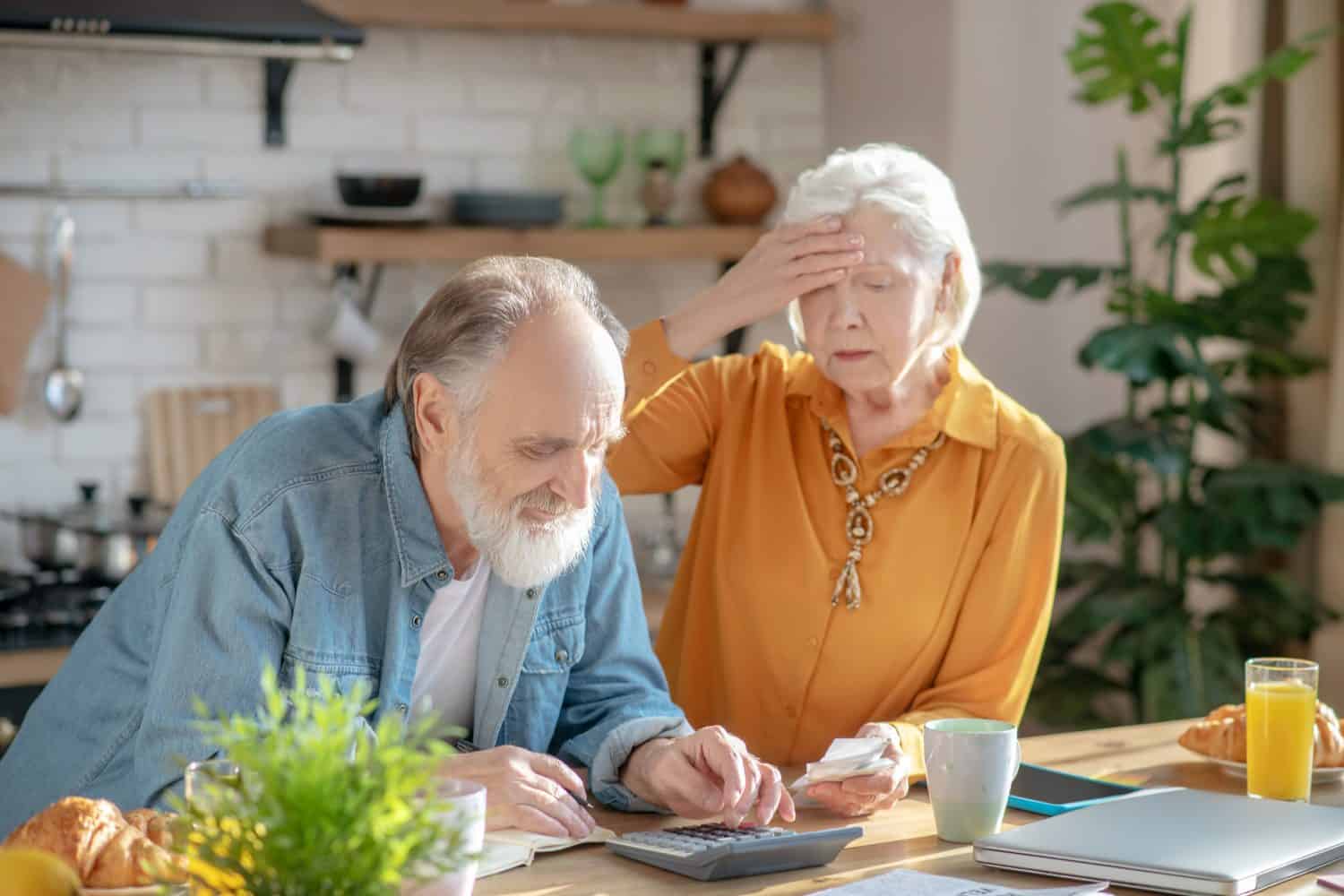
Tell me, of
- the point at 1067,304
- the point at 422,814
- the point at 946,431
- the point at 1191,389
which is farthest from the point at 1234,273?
the point at 422,814

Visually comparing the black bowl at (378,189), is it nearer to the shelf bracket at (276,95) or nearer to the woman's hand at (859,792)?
the shelf bracket at (276,95)

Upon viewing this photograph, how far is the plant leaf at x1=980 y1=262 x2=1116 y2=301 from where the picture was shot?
3.65m

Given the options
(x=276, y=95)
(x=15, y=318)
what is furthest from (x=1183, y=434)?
(x=15, y=318)

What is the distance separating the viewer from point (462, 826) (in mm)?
1301

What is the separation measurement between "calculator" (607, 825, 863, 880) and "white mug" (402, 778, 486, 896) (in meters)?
0.26

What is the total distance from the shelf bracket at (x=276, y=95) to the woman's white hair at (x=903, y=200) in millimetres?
1783

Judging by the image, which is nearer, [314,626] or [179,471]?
[314,626]

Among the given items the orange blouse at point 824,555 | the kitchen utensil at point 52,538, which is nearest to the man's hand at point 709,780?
the orange blouse at point 824,555

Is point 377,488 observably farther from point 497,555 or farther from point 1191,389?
point 1191,389

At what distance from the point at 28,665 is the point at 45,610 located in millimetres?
166

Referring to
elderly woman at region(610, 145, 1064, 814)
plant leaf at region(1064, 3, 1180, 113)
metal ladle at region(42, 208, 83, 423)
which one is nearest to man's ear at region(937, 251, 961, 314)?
elderly woman at region(610, 145, 1064, 814)

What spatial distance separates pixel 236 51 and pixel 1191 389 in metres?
2.06

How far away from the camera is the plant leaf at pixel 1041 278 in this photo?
144 inches

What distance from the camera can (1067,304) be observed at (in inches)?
175
